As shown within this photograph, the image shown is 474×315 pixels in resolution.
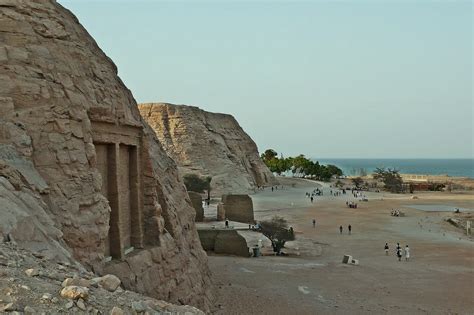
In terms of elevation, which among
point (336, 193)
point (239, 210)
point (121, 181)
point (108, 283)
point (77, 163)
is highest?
point (77, 163)

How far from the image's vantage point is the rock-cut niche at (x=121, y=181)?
11492 mm

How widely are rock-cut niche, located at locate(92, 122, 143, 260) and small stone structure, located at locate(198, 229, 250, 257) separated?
11541 millimetres

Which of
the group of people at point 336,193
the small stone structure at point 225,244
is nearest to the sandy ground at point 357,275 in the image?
the small stone structure at point 225,244

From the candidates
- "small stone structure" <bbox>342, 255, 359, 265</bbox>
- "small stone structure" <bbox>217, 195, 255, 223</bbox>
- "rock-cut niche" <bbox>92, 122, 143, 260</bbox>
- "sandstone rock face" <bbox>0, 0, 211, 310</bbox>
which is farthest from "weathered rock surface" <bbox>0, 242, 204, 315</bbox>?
"small stone structure" <bbox>217, 195, 255, 223</bbox>

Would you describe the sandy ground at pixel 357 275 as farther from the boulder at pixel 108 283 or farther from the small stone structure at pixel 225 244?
the boulder at pixel 108 283

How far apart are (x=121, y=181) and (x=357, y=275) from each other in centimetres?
1356

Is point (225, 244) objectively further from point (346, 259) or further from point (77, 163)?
point (77, 163)

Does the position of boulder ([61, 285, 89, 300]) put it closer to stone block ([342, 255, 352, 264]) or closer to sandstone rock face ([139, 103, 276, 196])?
stone block ([342, 255, 352, 264])

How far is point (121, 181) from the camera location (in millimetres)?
12227

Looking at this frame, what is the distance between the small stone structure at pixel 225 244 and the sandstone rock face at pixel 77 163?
9866 millimetres

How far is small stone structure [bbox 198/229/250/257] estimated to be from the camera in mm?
23938

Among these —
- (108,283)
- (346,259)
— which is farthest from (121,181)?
(346,259)

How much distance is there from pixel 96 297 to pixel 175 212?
8638 millimetres

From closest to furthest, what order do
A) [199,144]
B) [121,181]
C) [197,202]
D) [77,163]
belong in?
[77,163], [121,181], [197,202], [199,144]
